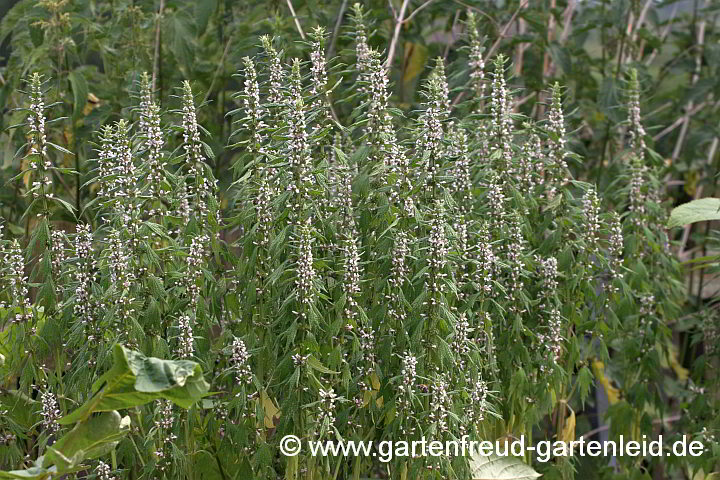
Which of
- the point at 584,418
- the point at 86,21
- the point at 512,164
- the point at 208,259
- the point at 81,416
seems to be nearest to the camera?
the point at 81,416

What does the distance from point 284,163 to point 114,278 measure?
0.42 metres

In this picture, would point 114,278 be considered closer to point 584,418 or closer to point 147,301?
point 147,301

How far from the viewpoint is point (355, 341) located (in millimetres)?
2066

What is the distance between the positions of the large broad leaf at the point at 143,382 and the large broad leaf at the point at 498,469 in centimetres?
73

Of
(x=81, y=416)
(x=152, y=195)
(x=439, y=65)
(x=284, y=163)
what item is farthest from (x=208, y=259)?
(x=439, y=65)

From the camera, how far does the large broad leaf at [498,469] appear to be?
88.8 inches

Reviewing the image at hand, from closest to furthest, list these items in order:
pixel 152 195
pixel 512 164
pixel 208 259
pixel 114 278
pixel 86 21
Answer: pixel 114 278
pixel 152 195
pixel 208 259
pixel 512 164
pixel 86 21

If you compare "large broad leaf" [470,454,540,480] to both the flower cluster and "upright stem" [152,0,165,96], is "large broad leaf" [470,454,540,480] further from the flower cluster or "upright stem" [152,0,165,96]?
"upright stem" [152,0,165,96]

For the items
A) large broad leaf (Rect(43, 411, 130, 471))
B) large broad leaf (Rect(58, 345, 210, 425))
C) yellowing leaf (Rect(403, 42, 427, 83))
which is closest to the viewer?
large broad leaf (Rect(58, 345, 210, 425))

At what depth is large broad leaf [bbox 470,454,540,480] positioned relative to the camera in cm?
226

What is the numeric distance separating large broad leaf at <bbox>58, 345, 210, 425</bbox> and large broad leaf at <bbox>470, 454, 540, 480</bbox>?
73 cm
